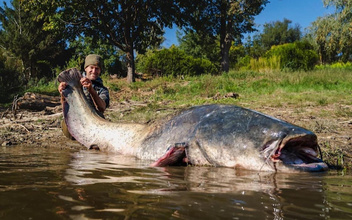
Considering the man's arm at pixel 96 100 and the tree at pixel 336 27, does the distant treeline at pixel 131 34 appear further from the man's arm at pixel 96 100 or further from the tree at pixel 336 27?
the man's arm at pixel 96 100

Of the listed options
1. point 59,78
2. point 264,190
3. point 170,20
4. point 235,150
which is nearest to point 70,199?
point 264,190

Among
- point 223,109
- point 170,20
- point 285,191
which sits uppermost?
point 170,20

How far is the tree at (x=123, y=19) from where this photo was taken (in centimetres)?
1772

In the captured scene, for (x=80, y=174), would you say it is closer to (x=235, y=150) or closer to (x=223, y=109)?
(x=235, y=150)

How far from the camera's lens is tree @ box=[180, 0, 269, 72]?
66.7 ft

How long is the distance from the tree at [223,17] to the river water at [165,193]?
1783 cm

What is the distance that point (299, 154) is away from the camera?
9.96ft

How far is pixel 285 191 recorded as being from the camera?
84.7 inches

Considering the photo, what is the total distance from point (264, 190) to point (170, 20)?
59.5 ft

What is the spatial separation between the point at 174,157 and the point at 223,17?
1987 centimetres

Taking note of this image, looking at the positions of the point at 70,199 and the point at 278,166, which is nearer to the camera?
the point at 70,199

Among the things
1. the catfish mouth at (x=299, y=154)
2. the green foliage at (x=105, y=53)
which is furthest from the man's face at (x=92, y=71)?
the green foliage at (x=105, y=53)

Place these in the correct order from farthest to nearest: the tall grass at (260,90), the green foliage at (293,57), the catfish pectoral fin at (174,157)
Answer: the green foliage at (293,57) → the tall grass at (260,90) → the catfish pectoral fin at (174,157)

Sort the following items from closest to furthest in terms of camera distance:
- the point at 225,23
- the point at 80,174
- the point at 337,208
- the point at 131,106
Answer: the point at 337,208, the point at 80,174, the point at 131,106, the point at 225,23
